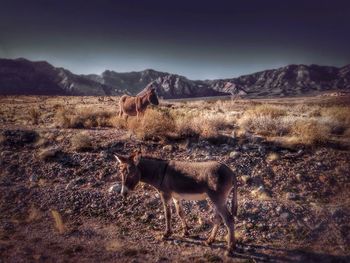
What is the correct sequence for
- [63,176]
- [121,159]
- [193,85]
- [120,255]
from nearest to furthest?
[120,255] → [121,159] → [63,176] → [193,85]

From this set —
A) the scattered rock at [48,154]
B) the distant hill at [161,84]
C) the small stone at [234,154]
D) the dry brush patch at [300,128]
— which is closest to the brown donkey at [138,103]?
the dry brush patch at [300,128]

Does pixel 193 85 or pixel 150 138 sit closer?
pixel 150 138

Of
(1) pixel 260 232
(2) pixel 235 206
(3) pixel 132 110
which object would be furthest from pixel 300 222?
(3) pixel 132 110

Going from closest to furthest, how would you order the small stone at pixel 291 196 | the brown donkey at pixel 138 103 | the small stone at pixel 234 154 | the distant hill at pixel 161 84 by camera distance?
1. the small stone at pixel 291 196
2. the small stone at pixel 234 154
3. the brown donkey at pixel 138 103
4. the distant hill at pixel 161 84

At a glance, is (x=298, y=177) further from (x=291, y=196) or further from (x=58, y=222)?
(x=58, y=222)

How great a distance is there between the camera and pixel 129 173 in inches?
300

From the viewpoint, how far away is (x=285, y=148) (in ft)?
39.4

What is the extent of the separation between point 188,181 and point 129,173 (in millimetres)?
1434

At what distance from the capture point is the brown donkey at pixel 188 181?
690 cm

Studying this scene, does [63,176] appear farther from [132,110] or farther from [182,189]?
[132,110]

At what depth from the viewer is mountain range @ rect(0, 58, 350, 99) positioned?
132375 mm

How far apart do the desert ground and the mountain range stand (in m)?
102

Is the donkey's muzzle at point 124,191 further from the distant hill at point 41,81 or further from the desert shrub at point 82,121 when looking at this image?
the distant hill at point 41,81

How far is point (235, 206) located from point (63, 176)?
21.0ft
